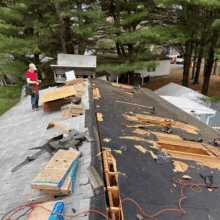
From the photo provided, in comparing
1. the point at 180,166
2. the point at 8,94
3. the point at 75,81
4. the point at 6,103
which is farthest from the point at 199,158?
the point at 6,103

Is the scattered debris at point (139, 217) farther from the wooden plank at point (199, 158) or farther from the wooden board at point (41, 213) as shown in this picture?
the wooden plank at point (199, 158)

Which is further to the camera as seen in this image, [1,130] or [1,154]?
[1,130]

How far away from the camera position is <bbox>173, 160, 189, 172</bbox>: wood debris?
3.59m

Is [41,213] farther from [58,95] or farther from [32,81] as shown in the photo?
[32,81]

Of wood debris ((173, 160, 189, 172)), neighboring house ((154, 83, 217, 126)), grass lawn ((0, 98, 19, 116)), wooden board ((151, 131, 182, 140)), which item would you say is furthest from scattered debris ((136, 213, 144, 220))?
grass lawn ((0, 98, 19, 116))

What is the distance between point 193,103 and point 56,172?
11.0 m

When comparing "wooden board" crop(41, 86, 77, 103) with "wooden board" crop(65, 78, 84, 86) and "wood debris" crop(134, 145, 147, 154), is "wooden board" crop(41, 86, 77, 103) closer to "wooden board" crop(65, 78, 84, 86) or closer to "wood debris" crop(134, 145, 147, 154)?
"wooden board" crop(65, 78, 84, 86)

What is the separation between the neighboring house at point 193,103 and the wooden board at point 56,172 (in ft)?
29.4

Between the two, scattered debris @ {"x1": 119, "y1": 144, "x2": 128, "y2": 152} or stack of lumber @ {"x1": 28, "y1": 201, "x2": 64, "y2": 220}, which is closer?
stack of lumber @ {"x1": 28, "y1": 201, "x2": 64, "y2": 220}

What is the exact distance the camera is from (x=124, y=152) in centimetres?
380

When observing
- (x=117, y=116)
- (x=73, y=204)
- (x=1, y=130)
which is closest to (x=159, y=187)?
(x=73, y=204)

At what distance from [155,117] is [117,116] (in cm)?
161

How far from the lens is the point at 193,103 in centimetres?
1170

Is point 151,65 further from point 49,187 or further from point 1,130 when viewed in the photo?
point 49,187
